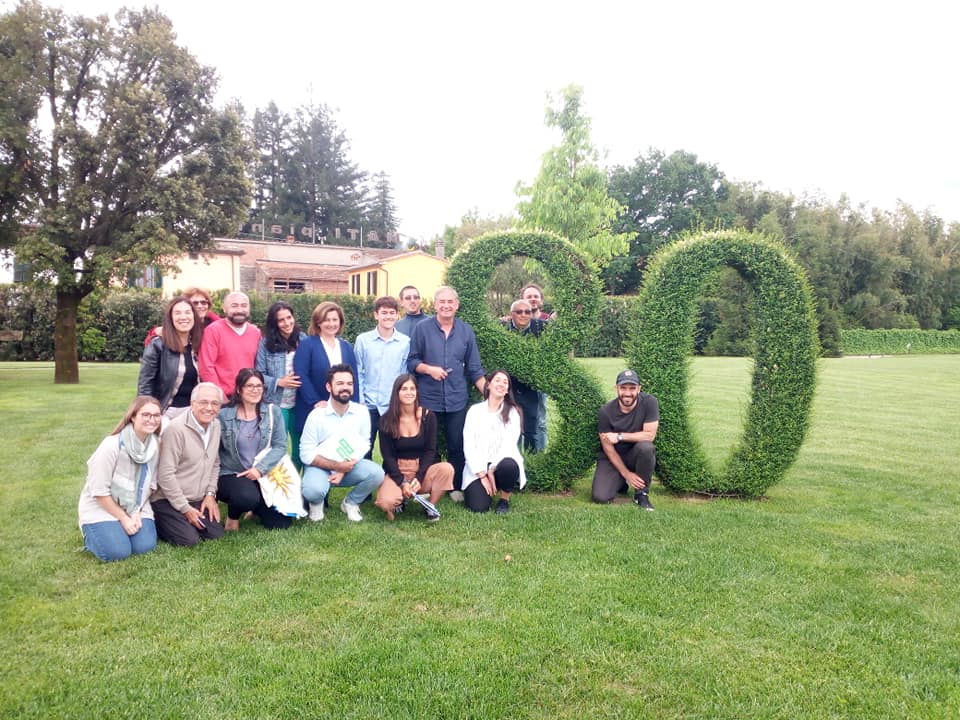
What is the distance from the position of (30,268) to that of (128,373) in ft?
16.2

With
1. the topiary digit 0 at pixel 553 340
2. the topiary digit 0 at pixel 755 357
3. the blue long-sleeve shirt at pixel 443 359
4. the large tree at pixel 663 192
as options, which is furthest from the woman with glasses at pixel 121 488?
the large tree at pixel 663 192

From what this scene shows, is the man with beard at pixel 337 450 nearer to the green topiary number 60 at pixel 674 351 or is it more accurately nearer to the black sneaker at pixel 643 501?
the green topiary number 60 at pixel 674 351

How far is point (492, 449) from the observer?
6.40 meters

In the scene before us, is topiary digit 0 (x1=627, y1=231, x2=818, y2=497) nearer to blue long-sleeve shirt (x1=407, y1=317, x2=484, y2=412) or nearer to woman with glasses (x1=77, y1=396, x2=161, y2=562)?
blue long-sleeve shirt (x1=407, y1=317, x2=484, y2=412)

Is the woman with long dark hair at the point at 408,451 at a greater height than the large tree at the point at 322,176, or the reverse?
the large tree at the point at 322,176

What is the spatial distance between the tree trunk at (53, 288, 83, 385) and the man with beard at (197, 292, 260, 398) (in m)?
13.6

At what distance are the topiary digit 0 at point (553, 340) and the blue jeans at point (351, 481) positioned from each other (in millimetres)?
1801

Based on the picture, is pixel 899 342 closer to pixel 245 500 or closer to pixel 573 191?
pixel 573 191

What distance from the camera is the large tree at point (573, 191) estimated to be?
2516 cm

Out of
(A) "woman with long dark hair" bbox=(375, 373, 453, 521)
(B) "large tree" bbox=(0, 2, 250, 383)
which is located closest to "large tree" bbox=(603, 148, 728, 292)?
(B) "large tree" bbox=(0, 2, 250, 383)

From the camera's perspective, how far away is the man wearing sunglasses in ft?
24.4

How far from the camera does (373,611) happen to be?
418cm

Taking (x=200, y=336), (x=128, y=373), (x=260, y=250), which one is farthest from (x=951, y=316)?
(x=200, y=336)

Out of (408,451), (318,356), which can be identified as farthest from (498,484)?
(318,356)
